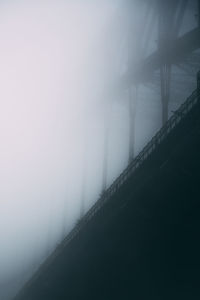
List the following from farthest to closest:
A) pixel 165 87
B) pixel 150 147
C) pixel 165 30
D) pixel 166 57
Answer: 1. pixel 166 57
2. pixel 165 30
3. pixel 165 87
4. pixel 150 147

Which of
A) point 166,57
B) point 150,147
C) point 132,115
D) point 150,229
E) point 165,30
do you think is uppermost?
point 165,30

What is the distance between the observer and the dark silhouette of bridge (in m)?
10.9

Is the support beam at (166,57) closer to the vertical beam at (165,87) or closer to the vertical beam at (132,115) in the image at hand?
the vertical beam at (165,87)

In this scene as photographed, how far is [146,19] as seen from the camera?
2150 cm

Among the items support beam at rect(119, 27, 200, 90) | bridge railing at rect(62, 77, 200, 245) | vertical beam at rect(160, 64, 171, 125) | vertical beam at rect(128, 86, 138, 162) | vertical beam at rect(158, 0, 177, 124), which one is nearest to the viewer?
bridge railing at rect(62, 77, 200, 245)

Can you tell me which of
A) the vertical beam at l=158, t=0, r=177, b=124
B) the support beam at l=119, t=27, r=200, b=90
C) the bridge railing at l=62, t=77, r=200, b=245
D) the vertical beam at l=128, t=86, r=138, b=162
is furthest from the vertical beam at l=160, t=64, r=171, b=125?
the vertical beam at l=128, t=86, r=138, b=162

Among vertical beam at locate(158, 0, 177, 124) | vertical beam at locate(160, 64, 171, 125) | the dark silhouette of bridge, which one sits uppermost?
vertical beam at locate(158, 0, 177, 124)

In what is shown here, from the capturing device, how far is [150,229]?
1438cm

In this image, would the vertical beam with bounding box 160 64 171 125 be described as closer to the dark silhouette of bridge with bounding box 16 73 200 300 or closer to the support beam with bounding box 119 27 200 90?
the support beam with bounding box 119 27 200 90

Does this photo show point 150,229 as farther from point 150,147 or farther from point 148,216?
point 150,147

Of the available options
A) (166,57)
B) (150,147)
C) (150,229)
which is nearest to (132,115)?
(166,57)

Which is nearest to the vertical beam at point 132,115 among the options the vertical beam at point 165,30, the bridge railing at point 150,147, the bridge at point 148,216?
the bridge at point 148,216

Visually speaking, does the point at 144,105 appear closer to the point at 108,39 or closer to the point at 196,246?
the point at 108,39

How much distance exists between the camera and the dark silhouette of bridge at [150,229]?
1092 cm
